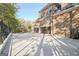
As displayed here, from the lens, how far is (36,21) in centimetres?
286

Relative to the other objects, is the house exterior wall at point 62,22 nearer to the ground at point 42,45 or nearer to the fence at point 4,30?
the ground at point 42,45

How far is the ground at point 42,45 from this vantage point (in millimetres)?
2555

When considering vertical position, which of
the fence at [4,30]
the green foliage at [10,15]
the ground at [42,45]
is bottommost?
the ground at [42,45]

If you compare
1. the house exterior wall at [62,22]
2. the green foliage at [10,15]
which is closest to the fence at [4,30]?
the green foliage at [10,15]

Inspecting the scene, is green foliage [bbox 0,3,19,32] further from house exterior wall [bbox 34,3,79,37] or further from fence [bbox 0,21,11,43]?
house exterior wall [bbox 34,3,79,37]

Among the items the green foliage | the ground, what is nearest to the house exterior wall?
the ground

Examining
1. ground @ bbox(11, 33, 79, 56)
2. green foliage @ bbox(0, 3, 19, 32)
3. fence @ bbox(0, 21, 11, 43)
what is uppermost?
green foliage @ bbox(0, 3, 19, 32)

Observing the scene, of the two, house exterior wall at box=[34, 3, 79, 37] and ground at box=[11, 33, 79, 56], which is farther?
house exterior wall at box=[34, 3, 79, 37]

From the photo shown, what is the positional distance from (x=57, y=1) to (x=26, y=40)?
0.91 m

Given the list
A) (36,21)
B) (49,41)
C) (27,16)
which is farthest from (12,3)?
(49,41)

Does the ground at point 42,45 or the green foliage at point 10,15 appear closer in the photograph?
the ground at point 42,45

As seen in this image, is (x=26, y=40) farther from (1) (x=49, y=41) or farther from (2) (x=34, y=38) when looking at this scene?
(1) (x=49, y=41)

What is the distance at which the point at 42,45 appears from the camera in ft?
8.79

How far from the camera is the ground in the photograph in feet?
8.38
